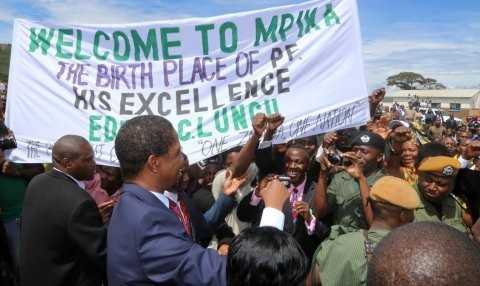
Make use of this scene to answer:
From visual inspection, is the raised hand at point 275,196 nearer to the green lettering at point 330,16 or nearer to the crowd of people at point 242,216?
the crowd of people at point 242,216

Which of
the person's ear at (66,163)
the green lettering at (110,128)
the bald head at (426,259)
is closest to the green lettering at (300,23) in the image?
the green lettering at (110,128)

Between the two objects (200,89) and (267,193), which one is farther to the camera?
(200,89)

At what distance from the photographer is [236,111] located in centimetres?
374

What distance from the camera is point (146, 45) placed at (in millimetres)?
3805

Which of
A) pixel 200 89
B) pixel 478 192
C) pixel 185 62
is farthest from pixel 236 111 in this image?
pixel 478 192

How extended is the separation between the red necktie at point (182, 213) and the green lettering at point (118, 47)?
1850 mm

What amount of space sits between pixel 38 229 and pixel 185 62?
1864 mm

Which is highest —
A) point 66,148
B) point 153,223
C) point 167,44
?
point 167,44

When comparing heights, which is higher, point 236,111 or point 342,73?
point 342,73

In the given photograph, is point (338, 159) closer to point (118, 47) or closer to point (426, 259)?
point (118, 47)

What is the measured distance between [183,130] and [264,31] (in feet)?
3.70

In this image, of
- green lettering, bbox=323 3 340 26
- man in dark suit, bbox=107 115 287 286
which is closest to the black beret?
green lettering, bbox=323 3 340 26

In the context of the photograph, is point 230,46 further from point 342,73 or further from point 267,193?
point 267,193

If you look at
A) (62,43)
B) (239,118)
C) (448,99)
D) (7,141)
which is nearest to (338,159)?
(239,118)
